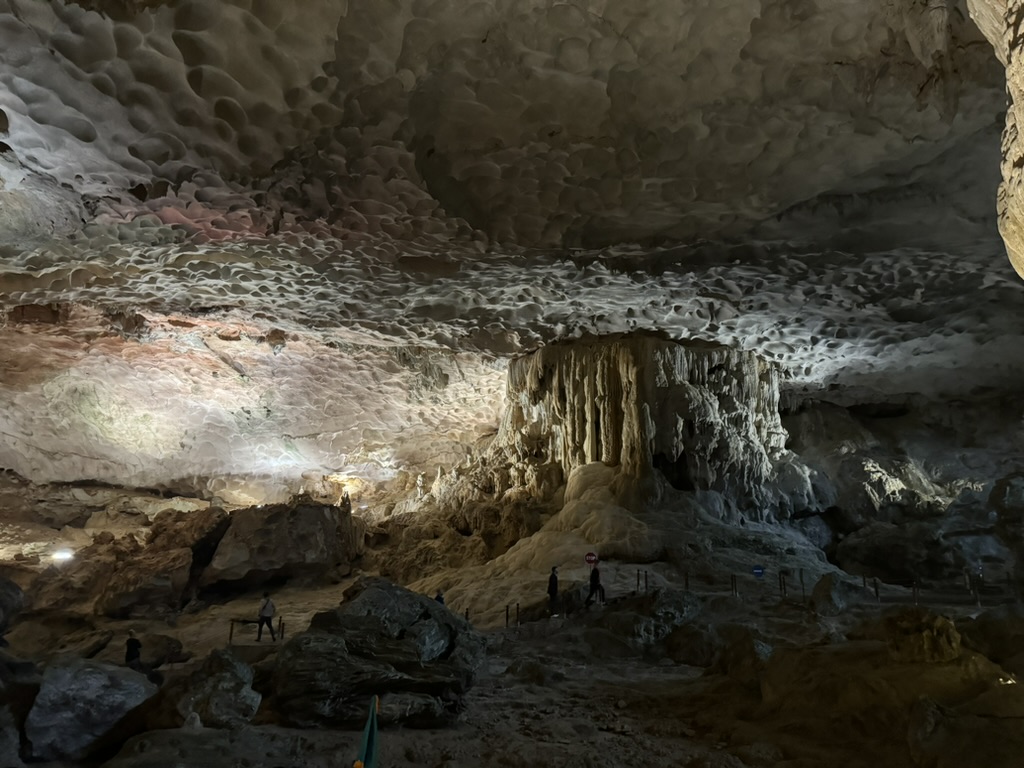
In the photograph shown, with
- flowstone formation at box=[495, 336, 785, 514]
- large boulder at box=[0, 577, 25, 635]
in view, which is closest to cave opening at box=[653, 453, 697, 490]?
flowstone formation at box=[495, 336, 785, 514]

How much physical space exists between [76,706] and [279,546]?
1175cm

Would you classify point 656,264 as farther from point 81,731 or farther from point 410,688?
point 81,731

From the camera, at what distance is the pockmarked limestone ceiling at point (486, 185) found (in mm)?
6566

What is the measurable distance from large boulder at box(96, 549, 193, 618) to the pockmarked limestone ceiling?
4.56 meters

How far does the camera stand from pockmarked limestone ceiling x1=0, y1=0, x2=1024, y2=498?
21.5 feet

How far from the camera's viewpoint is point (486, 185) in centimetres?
905

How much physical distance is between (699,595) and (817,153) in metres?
6.23

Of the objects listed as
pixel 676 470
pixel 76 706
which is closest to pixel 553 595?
pixel 676 470

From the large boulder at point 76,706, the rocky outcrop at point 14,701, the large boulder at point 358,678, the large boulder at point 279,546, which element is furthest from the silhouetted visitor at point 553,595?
the large boulder at point 279,546

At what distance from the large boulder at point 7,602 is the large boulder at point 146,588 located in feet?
14.9

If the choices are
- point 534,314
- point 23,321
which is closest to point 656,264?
point 534,314

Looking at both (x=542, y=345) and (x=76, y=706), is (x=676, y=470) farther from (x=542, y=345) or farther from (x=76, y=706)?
(x=76, y=706)

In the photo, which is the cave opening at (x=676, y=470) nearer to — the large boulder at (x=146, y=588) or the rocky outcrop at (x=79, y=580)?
the large boulder at (x=146, y=588)

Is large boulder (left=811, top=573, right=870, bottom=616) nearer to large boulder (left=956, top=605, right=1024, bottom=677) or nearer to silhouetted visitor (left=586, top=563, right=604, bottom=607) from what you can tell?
silhouetted visitor (left=586, top=563, right=604, bottom=607)
